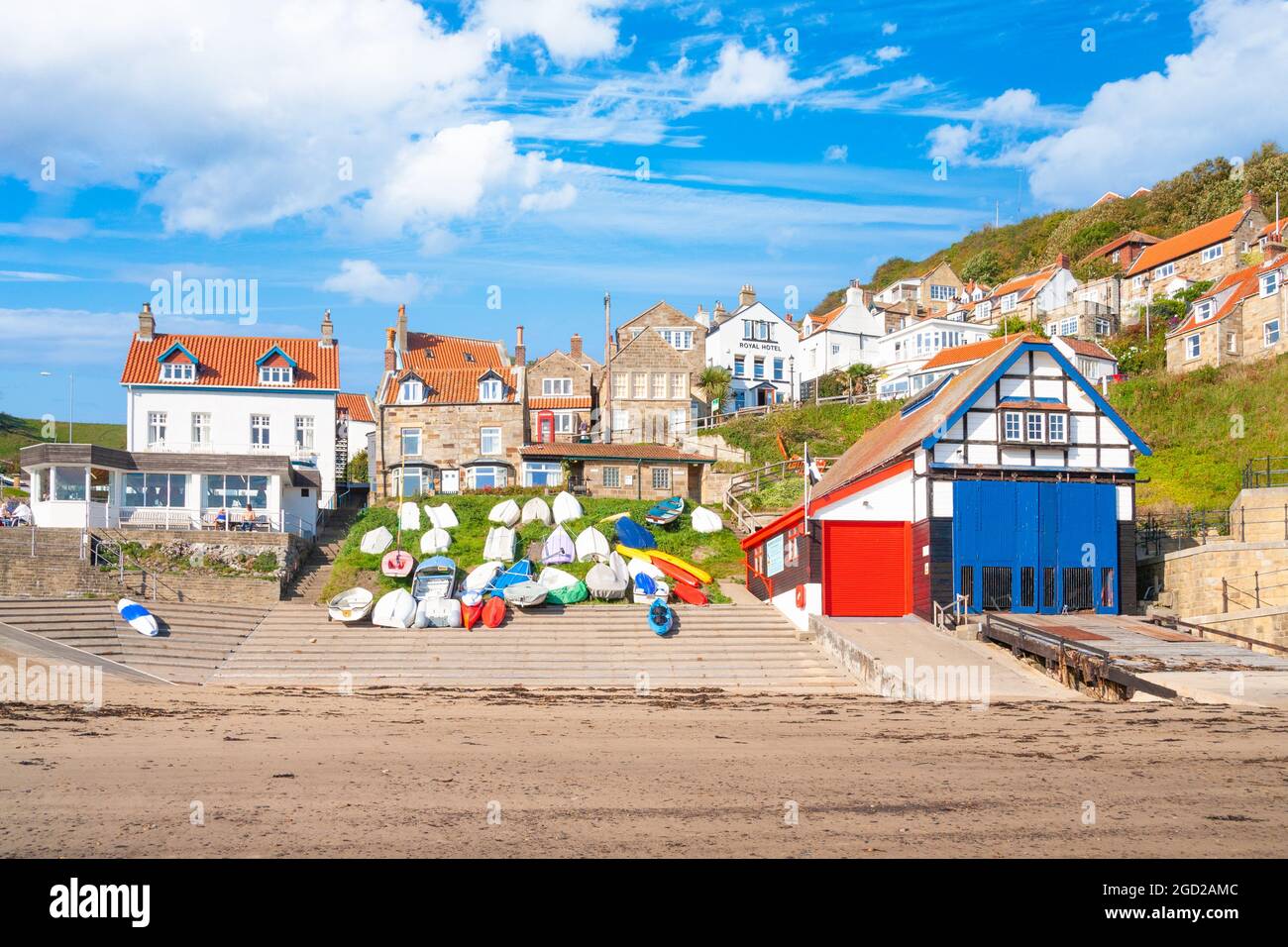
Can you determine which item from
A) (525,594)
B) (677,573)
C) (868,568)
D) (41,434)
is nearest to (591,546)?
(677,573)

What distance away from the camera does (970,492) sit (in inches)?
1187

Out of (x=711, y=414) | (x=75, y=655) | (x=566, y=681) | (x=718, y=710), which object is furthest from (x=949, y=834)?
(x=711, y=414)

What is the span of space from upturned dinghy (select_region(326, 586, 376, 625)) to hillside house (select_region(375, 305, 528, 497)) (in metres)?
19.1

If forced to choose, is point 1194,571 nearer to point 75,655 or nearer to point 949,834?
point 949,834

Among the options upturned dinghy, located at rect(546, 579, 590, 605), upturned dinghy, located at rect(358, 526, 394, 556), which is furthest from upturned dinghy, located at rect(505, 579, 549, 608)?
upturned dinghy, located at rect(358, 526, 394, 556)

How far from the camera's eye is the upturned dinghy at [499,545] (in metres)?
38.0

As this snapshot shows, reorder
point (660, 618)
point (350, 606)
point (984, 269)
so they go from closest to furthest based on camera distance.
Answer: point (660, 618)
point (350, 606)
point (984, 269)

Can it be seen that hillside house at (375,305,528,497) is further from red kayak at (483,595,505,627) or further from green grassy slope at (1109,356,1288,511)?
green grassy slope at (1109,356,1288,511)

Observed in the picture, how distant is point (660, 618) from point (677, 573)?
18.7 feet

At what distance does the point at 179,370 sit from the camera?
49031mm

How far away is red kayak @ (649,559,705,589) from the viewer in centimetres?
3528

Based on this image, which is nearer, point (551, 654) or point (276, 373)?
point (551, 654)

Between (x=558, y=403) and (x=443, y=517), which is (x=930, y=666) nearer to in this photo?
(x=443, y=517)
